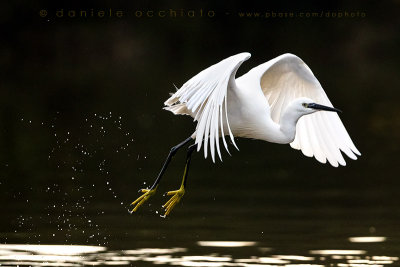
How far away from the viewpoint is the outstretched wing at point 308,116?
10.9m

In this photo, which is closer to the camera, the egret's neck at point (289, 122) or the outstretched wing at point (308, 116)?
the egret's neck at point (289, 122)

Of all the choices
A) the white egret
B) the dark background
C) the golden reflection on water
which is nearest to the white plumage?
the white egret

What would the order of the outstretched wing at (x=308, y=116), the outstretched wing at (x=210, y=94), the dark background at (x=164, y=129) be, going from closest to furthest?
the outstretched wing at (x=210, y=94) → the outstretched wing at (x=308, y=116) → the dark background at (x=164, y=129)

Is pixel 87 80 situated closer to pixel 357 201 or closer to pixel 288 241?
pixel 357 201

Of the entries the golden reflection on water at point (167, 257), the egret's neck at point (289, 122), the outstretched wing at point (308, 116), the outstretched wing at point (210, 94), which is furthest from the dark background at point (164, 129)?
the outstretched wing at point (210, 94)

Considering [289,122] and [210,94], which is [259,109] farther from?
[210,94]

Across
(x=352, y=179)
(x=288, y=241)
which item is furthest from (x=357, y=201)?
(x=288, y=241)

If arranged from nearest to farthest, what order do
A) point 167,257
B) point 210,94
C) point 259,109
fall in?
point 210,94 < point 259,109 < point 167,257

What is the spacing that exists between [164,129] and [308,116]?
8.74 meters

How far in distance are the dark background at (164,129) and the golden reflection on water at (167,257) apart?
46 cm

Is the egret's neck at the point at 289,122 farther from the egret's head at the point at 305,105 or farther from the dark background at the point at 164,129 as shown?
the dark background at the point at 164,129

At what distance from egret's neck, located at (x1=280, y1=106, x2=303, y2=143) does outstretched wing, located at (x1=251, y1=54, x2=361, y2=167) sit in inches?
30.1

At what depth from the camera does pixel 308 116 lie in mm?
11227

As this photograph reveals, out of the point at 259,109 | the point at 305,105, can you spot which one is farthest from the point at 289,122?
the point at 259,109
